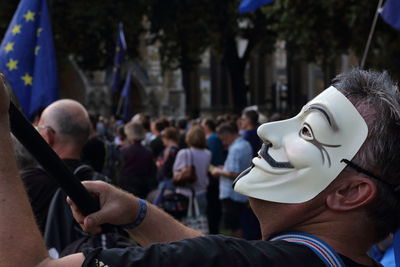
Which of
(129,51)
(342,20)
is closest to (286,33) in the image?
(342,20)

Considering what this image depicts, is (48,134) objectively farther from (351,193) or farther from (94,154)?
(94,154)

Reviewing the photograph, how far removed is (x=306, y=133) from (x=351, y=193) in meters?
0.20

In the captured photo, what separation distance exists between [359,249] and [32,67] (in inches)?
189

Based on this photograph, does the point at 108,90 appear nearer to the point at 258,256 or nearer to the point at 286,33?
the point at 286,33

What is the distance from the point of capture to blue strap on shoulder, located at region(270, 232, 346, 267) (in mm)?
1913

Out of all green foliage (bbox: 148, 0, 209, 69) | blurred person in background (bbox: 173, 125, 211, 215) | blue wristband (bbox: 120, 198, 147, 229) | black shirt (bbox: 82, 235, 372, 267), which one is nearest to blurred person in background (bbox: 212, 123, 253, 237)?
blurred person in background (bbox: 173, 125, 211, 215)

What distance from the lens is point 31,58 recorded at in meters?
6.42

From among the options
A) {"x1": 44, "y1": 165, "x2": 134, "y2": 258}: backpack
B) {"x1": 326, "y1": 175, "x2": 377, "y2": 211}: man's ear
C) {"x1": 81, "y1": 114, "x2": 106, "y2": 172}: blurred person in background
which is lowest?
{"x1": 81, "y1": 114, "x2": 106, "y2": 172}: blurred person in background

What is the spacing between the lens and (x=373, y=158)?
199 centimetres

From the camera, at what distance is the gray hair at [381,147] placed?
6.54ft

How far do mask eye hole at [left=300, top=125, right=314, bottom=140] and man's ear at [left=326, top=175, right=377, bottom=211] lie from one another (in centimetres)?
14

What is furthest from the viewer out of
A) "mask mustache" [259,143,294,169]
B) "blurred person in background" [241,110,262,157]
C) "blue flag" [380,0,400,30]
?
"blurred person in background" [241,110,262,157]

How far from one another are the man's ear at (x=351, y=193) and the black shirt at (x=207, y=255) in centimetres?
17

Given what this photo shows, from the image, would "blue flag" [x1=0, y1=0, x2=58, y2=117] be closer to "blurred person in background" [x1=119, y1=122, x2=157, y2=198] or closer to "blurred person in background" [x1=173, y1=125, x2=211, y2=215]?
"blurred person in background" [x1=173, y1=125, x2=211, y2=215]
